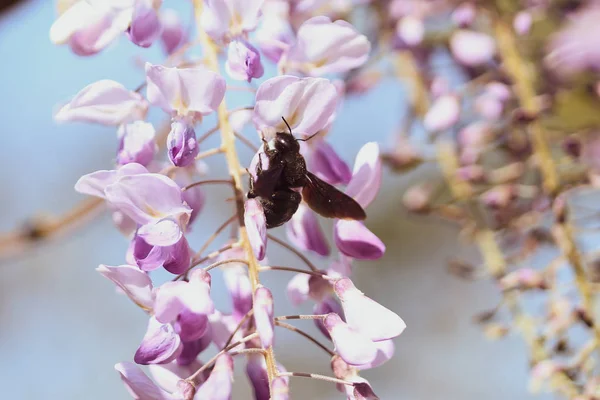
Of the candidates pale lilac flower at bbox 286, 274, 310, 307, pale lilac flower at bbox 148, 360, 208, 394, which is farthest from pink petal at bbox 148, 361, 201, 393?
pale lilac flower at bbox 286, 274, 310, 307

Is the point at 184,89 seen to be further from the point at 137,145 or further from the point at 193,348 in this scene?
the point at 193,348

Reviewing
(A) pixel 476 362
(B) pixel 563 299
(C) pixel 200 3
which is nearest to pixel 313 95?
(C) pixel 200 3

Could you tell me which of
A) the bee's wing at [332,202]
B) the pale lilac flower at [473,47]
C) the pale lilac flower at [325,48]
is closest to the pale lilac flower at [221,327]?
the bee's wing at [332,202]

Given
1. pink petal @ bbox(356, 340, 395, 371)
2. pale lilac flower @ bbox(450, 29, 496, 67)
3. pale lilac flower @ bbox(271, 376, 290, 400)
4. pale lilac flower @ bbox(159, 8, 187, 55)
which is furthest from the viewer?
pale lilac flower @ bbox(450, 29, 496, 67)

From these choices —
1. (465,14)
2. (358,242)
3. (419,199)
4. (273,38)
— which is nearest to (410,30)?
(465,14)

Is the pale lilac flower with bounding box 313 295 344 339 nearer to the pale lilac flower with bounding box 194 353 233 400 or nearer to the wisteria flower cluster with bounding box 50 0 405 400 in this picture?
the wisteria flower cluster with bounding box 50 0 405 400

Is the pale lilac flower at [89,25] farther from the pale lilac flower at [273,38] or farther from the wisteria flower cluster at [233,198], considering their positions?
the pale lilac flower at [273,38]

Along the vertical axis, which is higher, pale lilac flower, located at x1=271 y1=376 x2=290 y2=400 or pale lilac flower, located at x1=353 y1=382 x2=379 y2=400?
pale lilac flower, located at x1=271 y1=376 x2=290 y2=400

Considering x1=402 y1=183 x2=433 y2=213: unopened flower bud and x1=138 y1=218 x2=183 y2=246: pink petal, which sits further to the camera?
x1=402 y1=183 x2=433 y2=213: unopened flower bud
